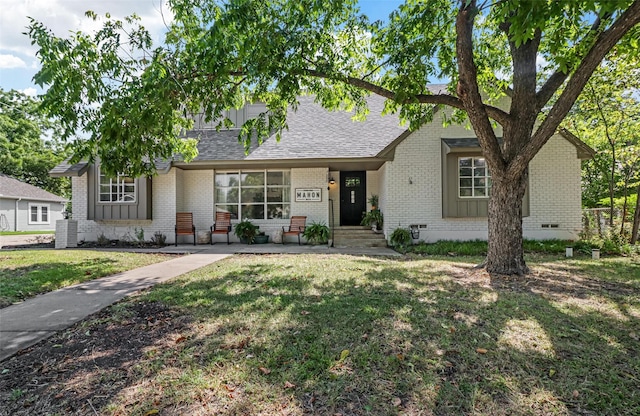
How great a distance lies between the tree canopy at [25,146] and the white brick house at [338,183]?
24676mm

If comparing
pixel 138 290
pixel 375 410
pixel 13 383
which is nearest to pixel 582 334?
pixel 375 410

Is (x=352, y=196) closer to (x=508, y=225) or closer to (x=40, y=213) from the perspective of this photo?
(x=508, y=225)

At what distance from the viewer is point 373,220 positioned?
1259 cm

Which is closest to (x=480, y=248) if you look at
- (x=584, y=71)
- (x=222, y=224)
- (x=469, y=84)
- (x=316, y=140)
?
(x=469, y=84)

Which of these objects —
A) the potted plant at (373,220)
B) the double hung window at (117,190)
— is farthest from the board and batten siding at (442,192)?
the double hung window at (117,190)

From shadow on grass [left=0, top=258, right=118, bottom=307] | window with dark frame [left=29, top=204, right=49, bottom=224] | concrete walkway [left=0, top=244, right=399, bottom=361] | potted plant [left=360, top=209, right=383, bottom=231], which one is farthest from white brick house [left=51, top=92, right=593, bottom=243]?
window with dark frame [left=29, top=204, right=49, bottom=224]

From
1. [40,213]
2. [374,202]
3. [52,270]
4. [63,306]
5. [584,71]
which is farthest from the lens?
[40,213]

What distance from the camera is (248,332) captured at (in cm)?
336

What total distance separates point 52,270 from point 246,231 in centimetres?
630

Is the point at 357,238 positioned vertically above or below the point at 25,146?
below

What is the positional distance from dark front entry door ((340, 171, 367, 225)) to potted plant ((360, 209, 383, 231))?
1.15 m

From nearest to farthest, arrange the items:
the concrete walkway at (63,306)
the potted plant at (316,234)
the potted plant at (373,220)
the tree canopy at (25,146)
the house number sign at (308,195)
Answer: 1. the concrete walkway at (63,306)
2. the potted plant at (316,234)
3. the potted plant at (373,220)
4. the house number sign at (308,195)
5. the tree canopy at (25,146)

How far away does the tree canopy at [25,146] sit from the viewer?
3034cm

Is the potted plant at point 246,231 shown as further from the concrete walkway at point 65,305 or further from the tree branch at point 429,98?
the tree branch at point 429,98
